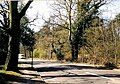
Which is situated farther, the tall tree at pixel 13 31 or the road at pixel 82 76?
the tall tree at pixel 13 31

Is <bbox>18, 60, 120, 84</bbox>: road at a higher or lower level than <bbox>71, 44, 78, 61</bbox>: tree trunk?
lower

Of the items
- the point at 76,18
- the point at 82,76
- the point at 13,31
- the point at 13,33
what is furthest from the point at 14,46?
the point at 76,18

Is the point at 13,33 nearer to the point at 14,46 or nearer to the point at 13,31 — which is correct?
the point at 13,31

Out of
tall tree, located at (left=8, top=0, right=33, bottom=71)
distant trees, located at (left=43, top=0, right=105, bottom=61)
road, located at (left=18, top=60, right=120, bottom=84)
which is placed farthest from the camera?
distant trees, located at (left=43, top=0, right=105, bottom=61)

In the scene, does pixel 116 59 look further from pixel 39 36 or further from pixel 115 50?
pixel 39 36

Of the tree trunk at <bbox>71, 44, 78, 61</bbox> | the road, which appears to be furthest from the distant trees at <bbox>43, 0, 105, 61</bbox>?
the road

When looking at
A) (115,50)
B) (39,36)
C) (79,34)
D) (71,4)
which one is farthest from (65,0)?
(39,36)

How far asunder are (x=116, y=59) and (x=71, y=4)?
2006 centimetres

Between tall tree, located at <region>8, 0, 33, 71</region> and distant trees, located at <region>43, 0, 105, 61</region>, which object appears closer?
tall tree, located at <region>8, 0, 33, 71</region>

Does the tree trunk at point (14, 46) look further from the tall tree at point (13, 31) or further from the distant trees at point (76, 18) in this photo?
the distant trees at point (76, 18)

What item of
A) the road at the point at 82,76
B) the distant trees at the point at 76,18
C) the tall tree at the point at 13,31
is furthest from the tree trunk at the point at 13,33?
the distant trees at the point at 76,18

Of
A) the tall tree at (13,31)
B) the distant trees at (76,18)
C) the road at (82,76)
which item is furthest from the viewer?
the distant trees at (76,18)

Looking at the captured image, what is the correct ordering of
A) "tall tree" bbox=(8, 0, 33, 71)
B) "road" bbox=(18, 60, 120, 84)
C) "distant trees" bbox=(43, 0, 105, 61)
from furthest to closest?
1. "distant trees" bbox=(43, 0, 105, 61)
2. "tall tree" bbox=(8, 0, 33, 71)
3. "road" bbox=(18, 60, 120, 84)

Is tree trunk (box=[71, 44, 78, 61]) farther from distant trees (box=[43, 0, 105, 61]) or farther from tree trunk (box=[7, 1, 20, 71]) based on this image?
tree trunk (box=[7, 1, 20, 71])
